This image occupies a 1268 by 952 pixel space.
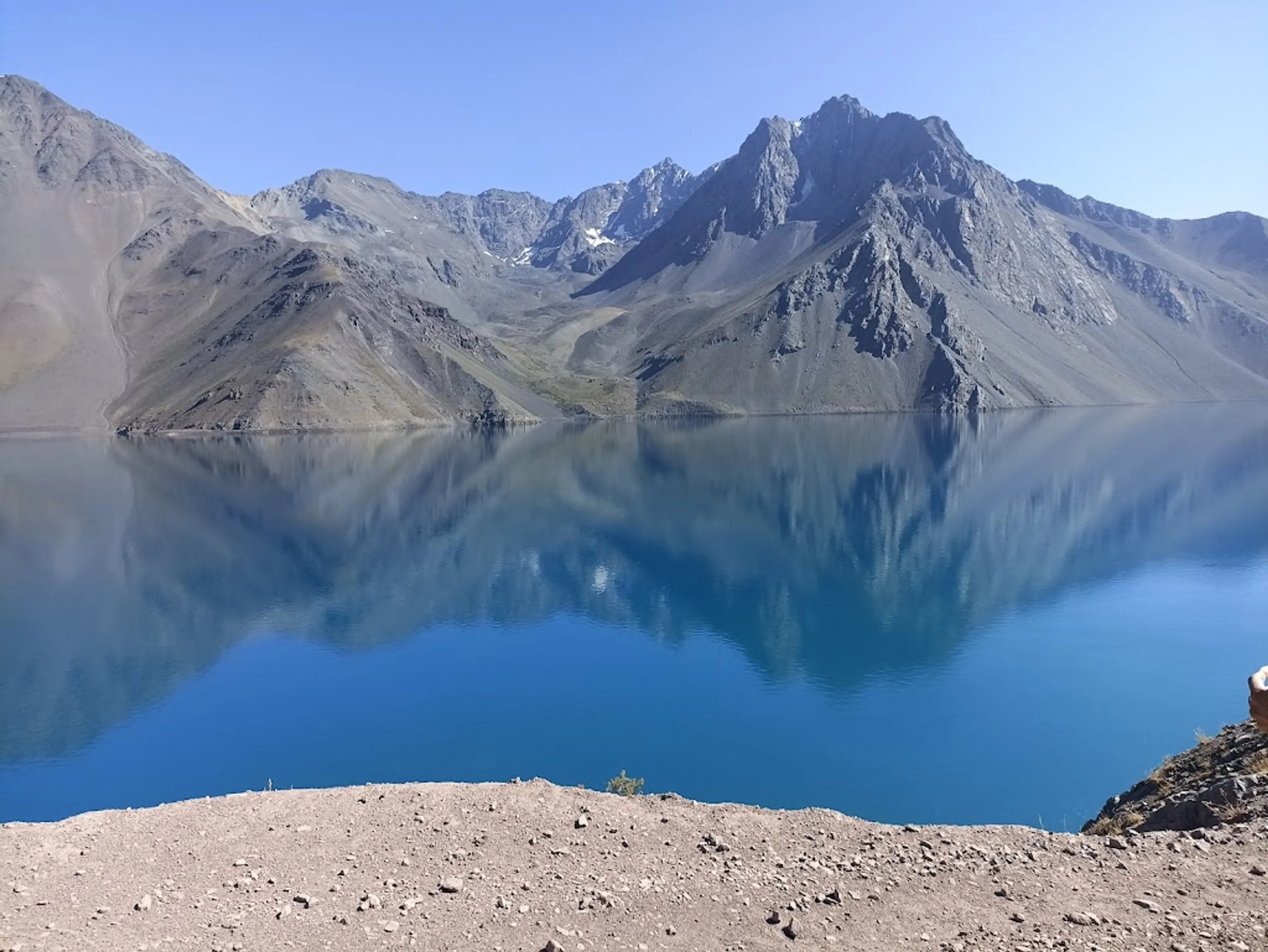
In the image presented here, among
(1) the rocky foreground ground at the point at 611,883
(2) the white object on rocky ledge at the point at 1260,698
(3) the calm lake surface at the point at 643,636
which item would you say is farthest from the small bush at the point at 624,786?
(2) the white object on rocky ledge at the point at 1260,698

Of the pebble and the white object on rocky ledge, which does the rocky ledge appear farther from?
the white object on rocky ledge

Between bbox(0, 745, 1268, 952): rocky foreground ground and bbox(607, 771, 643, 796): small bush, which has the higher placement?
bbox(0, 745, 1268, 952): rocky foreground ground

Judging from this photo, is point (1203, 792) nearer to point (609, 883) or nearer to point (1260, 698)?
point (609, 883)

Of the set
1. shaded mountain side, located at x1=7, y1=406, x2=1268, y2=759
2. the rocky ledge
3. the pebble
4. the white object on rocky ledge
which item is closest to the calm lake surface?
shaded mountain side, located at x1=7, y1=406, x2=1268, y2=759

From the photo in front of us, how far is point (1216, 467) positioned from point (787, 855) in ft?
378

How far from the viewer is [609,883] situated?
12695mm

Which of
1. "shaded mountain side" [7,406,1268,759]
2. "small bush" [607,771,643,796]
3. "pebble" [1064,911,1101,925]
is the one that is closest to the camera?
"pebble" [1064,911,1101,925]

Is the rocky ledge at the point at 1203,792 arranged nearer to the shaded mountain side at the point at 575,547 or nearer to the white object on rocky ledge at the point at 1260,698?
the white object on rocky ledge at the point at 1260,698

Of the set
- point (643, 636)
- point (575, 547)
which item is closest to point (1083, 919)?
point (643, 636)

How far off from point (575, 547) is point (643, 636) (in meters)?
23.9

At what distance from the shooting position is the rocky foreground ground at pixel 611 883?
10469 millimetres

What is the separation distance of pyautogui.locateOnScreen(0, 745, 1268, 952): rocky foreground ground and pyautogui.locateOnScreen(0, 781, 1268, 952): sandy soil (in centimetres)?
4

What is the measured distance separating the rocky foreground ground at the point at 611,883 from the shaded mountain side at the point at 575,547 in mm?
20410

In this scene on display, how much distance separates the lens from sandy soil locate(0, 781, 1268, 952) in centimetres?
1048
